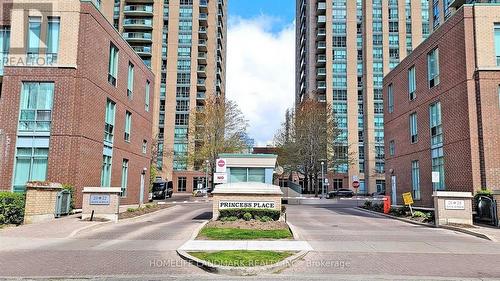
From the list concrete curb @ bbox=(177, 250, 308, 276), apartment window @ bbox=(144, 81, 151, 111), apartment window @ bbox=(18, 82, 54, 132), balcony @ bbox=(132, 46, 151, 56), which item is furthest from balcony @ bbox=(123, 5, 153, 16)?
concrete curb @ bbox=(177, 250, 308, 276)

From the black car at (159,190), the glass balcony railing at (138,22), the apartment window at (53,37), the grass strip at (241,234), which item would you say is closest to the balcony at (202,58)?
the glass balcony railing at (138,22)

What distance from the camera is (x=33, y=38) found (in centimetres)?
2211

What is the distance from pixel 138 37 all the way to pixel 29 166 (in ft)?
197

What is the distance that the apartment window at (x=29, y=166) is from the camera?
68.4 ft

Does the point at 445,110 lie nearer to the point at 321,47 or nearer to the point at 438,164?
the point at 438,164

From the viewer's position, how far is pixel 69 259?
1045 cm

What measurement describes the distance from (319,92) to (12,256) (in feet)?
246

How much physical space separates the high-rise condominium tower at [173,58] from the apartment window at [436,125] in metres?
52.9

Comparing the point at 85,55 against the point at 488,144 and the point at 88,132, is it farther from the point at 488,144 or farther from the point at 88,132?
the point at 488,144

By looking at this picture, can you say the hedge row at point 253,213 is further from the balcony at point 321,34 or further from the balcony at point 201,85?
the balcony at point 321,34

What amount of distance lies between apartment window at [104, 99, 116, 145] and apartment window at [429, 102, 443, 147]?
2018 cm

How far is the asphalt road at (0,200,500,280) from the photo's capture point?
901 centimetres

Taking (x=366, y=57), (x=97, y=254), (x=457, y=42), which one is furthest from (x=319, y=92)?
(x=97, y=254)

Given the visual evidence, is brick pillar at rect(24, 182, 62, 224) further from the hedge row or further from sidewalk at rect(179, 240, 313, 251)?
sidewalk at rect(179, 240, 313, 251)
